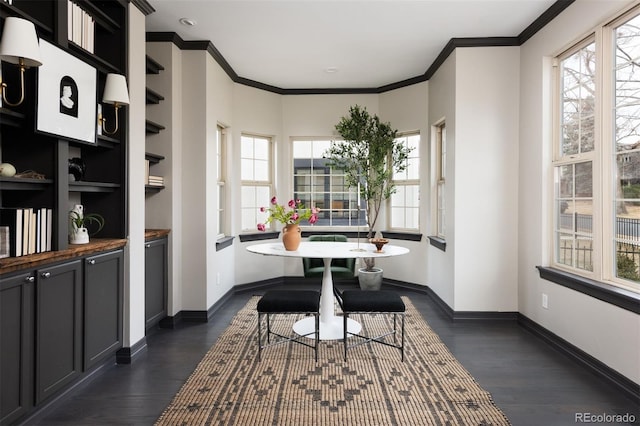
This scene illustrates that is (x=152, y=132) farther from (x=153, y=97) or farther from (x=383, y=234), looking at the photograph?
(x=383, y=234)

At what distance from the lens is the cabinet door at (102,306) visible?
281cm

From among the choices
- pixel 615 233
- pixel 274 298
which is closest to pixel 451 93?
pixel 615 233

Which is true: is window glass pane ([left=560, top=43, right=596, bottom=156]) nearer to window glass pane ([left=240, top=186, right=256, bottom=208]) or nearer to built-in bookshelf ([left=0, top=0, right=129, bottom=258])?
built-in bookshelf ([left=0, top=0, right=129, bottom=258])

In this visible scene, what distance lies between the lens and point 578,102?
3.48m

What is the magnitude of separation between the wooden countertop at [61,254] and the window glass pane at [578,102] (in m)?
3.61

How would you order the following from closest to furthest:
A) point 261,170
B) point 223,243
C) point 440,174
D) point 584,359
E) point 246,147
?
point 584,359 → point 223,243 → point 440,174 → point 246,147 → point 261,170

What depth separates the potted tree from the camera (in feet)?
18.9

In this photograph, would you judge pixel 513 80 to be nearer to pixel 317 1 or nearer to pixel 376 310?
pixel 317 1

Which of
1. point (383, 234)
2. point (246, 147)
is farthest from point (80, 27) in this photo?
point (383, 234)

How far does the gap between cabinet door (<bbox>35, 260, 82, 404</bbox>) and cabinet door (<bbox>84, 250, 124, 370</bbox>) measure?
8cm

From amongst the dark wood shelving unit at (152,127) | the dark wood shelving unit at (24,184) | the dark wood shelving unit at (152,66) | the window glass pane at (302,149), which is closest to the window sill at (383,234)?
the window glass pane at (302,149)

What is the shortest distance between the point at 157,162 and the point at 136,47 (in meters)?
1.18

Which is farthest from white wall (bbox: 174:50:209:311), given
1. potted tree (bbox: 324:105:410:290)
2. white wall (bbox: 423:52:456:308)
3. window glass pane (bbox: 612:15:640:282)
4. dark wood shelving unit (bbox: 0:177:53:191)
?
window glass pane (bbox: 612:15:640:282)

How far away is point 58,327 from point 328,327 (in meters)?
2.16
